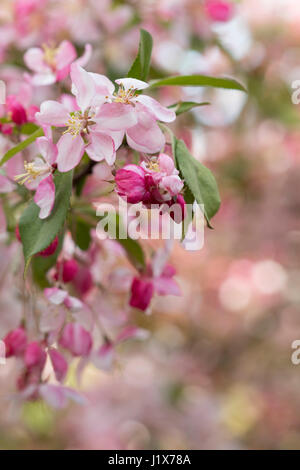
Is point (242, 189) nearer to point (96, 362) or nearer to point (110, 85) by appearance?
point (96, 362)

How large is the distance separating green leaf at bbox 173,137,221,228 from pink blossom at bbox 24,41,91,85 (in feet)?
1.06

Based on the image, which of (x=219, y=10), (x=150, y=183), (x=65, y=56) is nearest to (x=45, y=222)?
(x=150, y=183)

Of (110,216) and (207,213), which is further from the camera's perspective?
(110,216)

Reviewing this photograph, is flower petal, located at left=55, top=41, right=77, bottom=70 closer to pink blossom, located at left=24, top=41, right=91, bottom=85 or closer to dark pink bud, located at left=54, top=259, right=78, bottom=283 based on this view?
pink blossom, located at left=24, top=41, right=91, bottom=85

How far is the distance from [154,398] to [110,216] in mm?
1595

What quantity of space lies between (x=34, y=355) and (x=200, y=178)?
410 mm

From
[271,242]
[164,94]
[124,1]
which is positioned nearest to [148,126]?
[124,1]

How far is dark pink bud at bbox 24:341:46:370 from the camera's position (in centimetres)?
94

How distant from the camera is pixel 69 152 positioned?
700 mm

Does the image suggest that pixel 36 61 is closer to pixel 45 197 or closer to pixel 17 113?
pixel 17 113

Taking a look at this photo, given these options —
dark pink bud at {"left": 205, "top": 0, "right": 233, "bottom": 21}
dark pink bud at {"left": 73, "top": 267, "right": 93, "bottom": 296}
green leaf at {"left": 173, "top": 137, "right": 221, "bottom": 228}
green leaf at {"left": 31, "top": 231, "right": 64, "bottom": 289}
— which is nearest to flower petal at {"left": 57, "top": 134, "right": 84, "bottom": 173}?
green leaf at {"left": 173, "top": 137, "right": 221, "bottom": 228}

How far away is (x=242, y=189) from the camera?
2604mm

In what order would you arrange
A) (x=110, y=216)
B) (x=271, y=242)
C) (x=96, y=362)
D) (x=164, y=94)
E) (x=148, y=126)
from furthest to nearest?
(x=271, y=242) → (x=164, y=94) → (x=96, y=362) → (x=110, y=216) → (x=148, y=126)

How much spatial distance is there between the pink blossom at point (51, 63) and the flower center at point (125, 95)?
0.92 feet
